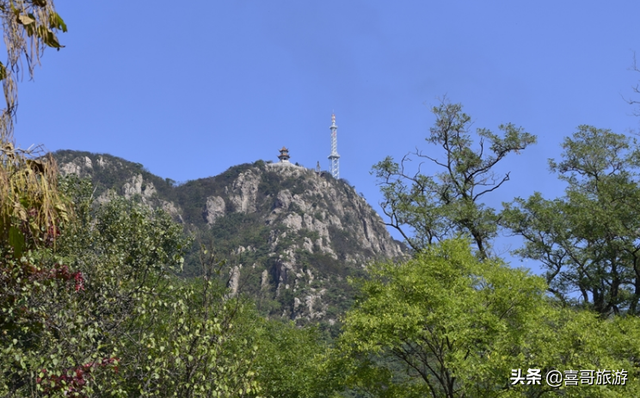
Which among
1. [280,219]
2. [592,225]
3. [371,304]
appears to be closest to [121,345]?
[371,304]

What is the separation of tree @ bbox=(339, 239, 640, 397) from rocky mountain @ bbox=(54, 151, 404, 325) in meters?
81.8

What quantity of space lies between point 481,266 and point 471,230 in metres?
5.07

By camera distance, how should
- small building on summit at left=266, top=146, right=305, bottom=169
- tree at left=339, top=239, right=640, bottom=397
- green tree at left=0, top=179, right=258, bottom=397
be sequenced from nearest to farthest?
green tree at left=0, top=179, right=258, bottom=397 < tree at left=339, top=239, right=640, bottom=397 < small building on summit at left=266, top=146, right=305, bottom=169

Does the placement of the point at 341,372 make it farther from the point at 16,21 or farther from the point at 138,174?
the point at 138,174

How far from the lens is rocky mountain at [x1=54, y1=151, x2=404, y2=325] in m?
115

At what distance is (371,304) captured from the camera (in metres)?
14.7

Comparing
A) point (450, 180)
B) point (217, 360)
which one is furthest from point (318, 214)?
point (217, 360)

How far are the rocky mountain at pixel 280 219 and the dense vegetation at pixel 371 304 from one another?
7777 cm

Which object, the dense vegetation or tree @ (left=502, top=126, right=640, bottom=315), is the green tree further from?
tree @ (left=502, top=126, right=640, bottom=315)

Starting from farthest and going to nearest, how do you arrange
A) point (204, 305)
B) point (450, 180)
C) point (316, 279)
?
point (316, 279) → point (450, 180) → point (204, 305)

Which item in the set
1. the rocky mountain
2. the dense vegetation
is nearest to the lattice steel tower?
the rocky mountain

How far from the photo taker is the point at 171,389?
596 cm

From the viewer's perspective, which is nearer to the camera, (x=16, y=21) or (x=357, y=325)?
(x=16, y=21)

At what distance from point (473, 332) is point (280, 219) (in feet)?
468
